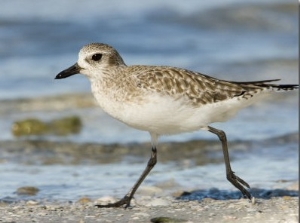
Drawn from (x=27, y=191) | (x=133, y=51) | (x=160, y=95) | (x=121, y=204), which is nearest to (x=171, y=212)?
(x=121, y=204)

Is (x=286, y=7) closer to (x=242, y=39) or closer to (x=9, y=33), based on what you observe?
(x=242, y=39)

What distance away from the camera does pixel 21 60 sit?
14.8 m

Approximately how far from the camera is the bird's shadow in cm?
803

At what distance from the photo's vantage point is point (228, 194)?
8211 millimetres

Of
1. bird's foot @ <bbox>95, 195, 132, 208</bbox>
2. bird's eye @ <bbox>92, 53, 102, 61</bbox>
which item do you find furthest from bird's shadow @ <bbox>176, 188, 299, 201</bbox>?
bird's eye @ <bbox>92, 53, 102, 61</bbox>

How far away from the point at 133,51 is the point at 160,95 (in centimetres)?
884

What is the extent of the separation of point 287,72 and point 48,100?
4.28 m

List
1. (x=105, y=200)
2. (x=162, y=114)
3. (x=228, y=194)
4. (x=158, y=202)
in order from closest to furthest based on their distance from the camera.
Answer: (x=162, y=114), (x=158, y=202), (x=105, y=200), (x=228, y=194)

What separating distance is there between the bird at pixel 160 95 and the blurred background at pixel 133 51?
147 centimetres

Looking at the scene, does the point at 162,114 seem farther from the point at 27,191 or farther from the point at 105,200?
the point at 27,191

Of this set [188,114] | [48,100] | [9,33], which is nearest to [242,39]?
[9,33]

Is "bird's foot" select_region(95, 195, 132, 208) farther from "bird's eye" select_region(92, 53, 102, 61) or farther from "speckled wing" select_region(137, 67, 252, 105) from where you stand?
"bird's eye" select_region(92, 53, 102, 61)

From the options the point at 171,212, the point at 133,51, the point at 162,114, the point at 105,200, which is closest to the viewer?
the point at 171,212

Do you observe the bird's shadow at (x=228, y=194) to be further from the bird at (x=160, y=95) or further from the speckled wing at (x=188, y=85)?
the speckled wing at (x=188, y=85)
